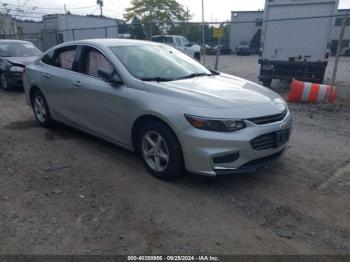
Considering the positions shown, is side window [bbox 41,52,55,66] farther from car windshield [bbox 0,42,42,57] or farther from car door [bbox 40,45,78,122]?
car windshield [bbox 0,42,42,57]

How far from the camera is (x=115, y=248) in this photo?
9.21 ft

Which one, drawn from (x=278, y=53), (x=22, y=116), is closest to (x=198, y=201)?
(x=22, y=116)

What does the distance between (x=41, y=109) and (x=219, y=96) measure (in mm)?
3778

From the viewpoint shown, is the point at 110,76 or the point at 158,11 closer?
the point at 110,76

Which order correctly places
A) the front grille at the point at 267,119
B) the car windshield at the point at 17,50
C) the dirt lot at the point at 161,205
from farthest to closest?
the car windshield at the point at 17,50, the front grille at the point at 267,119, the dirt lot at the point at 161,205

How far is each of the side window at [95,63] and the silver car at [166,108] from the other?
14 mm

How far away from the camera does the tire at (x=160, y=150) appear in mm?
3662

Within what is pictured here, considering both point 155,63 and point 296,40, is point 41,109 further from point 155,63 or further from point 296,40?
point 296,40

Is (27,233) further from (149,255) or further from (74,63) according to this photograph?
(74,63)

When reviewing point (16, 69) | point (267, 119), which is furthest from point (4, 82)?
point (267, 119)

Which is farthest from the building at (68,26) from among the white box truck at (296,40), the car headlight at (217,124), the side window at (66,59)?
the car headlight at (217,124)

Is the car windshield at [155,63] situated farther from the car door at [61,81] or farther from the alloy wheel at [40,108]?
the alloy wheel at [40,108]

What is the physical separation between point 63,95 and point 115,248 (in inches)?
124

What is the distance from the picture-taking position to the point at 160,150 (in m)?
3.89
